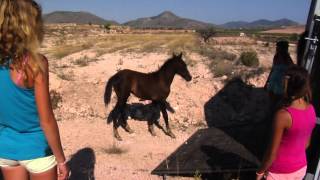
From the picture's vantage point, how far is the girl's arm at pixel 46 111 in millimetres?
2500

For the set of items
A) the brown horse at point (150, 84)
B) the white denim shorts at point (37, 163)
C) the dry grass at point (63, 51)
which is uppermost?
the white denim shorts at point (37, 163)

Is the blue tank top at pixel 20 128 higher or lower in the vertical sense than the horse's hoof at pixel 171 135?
higher

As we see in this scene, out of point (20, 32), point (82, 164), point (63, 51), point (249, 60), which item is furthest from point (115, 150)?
point (63, 51)

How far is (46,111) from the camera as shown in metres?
2.57

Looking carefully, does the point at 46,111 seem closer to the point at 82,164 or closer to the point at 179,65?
the point at 82,164

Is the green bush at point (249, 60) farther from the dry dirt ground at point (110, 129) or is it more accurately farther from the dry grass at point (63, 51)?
the dry grass at point (63, 51)

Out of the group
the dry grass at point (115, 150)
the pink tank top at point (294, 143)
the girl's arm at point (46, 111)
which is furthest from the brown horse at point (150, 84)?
the girl's arm at point (46, 111)

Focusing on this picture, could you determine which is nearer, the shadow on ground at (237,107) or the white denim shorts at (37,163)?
the white denim shorts at (37,163)

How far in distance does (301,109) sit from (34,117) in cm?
188

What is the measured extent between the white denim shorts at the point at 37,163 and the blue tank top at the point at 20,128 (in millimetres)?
35

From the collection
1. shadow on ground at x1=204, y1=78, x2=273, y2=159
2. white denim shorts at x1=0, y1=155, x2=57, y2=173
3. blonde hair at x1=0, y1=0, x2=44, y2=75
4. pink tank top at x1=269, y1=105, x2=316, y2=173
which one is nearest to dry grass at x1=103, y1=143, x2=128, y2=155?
shadow on ground at x1=204, y1=78, x2=273, y2=159

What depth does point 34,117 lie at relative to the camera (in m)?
2.63

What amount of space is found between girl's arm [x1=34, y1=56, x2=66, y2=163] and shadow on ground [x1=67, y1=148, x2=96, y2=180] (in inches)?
152

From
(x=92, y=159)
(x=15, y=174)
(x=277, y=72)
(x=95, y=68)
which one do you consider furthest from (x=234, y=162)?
(x=95, y=68)
